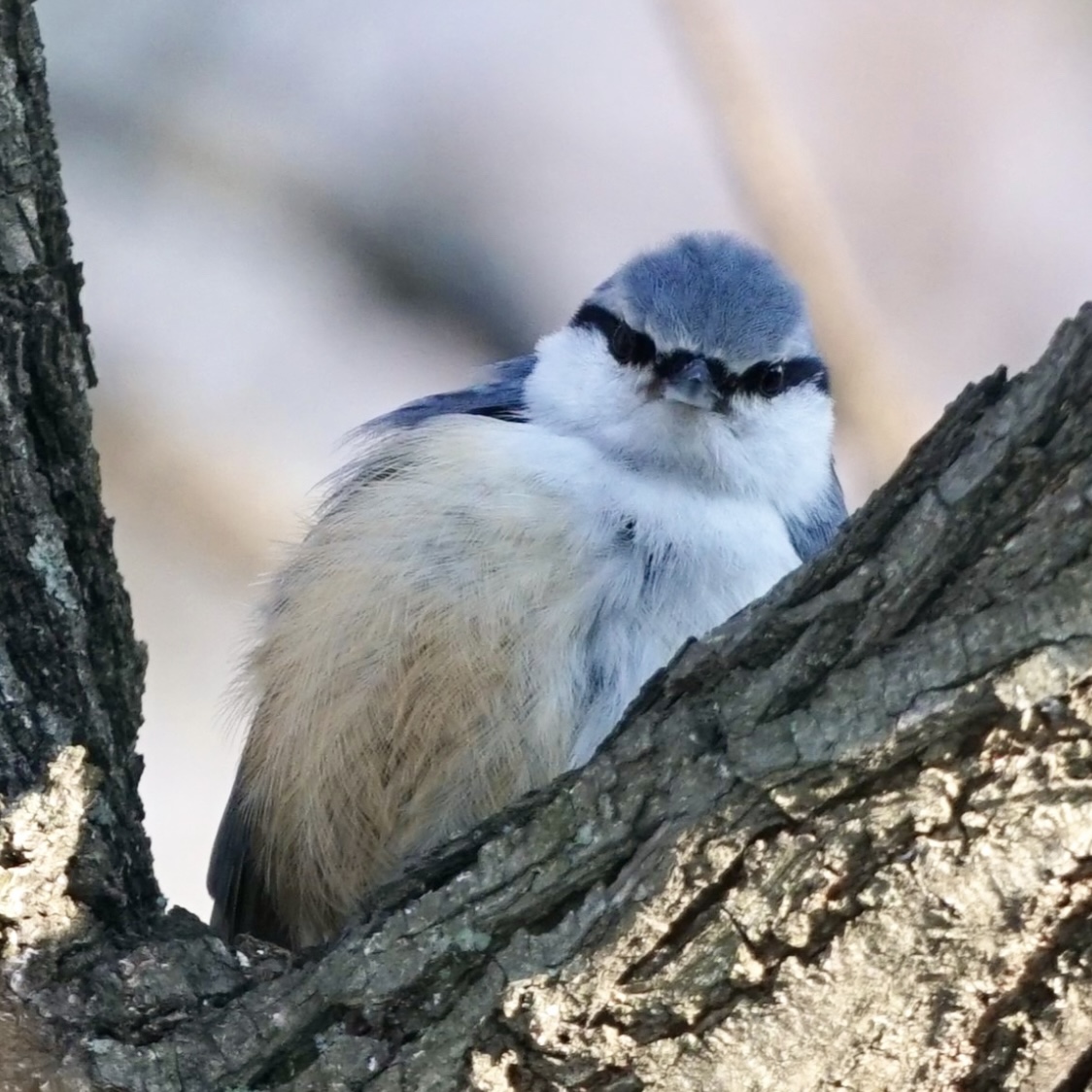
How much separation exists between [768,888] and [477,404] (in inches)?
49.4

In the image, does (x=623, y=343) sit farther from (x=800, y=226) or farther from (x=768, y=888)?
(x=800, y=226)

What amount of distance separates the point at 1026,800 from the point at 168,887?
3319 millimetres

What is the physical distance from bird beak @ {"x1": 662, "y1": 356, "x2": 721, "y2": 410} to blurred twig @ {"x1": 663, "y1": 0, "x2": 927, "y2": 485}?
49.5 inches

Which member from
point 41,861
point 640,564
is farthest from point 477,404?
point 41,861

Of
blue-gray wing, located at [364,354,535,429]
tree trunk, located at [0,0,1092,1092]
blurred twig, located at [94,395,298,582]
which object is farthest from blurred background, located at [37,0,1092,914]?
tree trunk, located at [0,0,1092,1092]

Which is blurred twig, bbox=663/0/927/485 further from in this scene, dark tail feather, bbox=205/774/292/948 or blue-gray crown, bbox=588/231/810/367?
dark tail feather, bbox=205/774/292/948

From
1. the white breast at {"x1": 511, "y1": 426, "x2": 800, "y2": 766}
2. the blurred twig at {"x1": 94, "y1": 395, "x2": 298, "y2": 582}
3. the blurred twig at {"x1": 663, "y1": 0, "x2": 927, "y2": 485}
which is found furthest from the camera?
the blurred twig at {"x1": 94, "y1": 395, "x2": 298, "y2": 582}

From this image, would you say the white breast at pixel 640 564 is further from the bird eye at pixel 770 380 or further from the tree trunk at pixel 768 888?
the tree trunk at pixel 768 888

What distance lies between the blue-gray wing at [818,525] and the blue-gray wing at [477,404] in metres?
0.42

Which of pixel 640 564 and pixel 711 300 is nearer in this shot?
pixel 640 564

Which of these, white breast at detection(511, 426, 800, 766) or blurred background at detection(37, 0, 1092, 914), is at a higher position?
blurred background at detection(37, 0, 1092, 914)

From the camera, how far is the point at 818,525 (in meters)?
2.21

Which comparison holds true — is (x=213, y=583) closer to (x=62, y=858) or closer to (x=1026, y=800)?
(x=62, y=858)

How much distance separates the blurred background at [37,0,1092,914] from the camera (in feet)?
12.5
